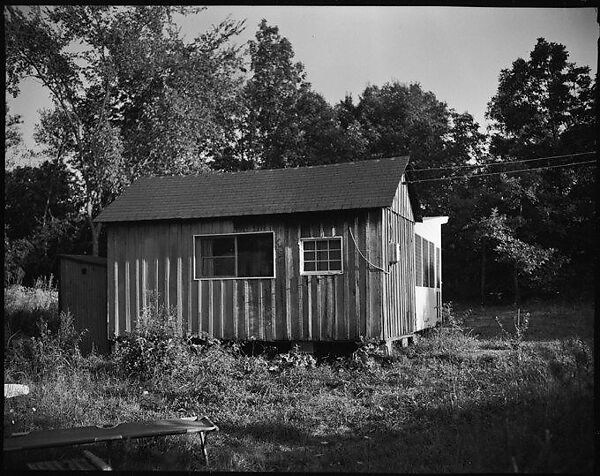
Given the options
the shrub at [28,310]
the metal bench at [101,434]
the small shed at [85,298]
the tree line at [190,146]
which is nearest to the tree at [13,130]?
the tree line at [190,146]

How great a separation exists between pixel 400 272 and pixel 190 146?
13.9 meters

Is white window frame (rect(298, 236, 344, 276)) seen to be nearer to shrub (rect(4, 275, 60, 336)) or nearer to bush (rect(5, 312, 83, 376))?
bush (rect(5, 312, 83, 376))

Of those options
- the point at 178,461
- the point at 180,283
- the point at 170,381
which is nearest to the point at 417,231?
the point at 180,283

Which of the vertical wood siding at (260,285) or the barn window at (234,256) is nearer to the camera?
the vertical wood siding at (260,285)

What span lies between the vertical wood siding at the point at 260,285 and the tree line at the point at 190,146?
9000 mm

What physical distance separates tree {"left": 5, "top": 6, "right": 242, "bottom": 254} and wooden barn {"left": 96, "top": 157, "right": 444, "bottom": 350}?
9125 mm

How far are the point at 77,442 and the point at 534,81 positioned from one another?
24368 mm

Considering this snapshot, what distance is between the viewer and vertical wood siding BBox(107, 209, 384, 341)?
11734mm

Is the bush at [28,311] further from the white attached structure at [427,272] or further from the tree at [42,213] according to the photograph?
the white attached structure at [427,272]

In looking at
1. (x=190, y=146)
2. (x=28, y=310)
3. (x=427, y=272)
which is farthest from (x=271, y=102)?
(x=28, y=310)

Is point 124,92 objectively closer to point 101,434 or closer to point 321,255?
point 321,255

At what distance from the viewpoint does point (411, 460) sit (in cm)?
580

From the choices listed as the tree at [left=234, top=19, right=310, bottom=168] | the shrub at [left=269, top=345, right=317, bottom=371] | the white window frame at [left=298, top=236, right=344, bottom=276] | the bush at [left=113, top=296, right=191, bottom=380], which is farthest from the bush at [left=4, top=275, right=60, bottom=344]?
the tree at [left=234, top=19, right=310, bottom=168]

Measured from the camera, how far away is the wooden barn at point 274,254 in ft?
38.7
